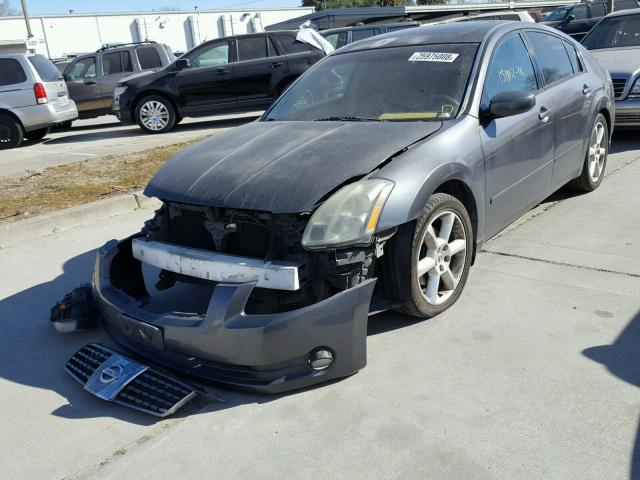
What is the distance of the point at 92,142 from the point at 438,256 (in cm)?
1081

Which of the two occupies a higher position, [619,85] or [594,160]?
[619,85]

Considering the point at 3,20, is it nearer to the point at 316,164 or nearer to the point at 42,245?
the point at 42,245

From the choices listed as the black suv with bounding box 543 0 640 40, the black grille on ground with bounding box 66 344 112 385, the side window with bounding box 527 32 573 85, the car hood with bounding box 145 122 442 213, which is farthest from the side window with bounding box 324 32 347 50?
the black grille on ground with bounding box 66 344 112 385

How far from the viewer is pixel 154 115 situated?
504 inches

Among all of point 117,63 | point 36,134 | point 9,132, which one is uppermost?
point 117,63

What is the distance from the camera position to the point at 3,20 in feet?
149

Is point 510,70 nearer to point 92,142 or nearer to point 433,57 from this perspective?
point 433,57

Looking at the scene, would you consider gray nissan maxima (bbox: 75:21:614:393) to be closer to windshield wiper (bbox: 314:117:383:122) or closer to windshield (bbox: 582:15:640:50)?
windshield wiper (bbox: 314:117:383:122)

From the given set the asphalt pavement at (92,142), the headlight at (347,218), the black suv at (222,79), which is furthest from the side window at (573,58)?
the black suv at (222,79)

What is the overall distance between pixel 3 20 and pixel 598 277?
50751mm

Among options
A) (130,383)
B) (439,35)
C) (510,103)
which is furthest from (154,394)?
(439,35)

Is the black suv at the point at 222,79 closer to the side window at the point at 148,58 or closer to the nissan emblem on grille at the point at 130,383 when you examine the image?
the side window at the point at 148,58

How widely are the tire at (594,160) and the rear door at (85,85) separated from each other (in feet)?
40.8

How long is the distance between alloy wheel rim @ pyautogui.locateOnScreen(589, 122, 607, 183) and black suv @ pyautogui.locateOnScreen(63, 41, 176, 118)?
39.2 ft
